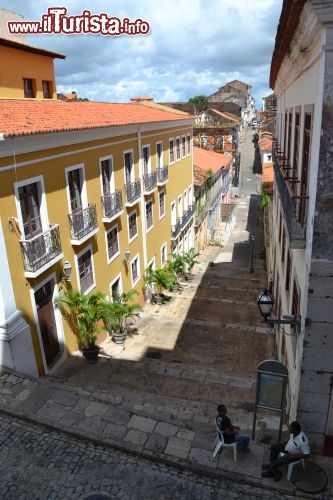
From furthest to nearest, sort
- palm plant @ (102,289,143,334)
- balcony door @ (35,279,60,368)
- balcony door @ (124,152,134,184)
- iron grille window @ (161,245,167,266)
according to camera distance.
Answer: iron grille window @ (161,245,167,266) < balcony door @ (124,152,134,184) < palm plant @ (102,289,143,334) < balcony door @ (35,279,60,368)

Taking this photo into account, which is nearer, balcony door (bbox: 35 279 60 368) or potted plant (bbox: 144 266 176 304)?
balcony door (bbox: 35 279 60 368)

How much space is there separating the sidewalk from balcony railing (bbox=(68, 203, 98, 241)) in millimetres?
3751

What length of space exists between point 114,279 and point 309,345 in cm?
963

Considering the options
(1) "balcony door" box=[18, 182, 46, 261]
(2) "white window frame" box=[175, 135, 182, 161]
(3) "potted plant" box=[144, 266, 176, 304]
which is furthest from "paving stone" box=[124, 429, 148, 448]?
(2) "white window frame" box=[175, 135, 182, 161]

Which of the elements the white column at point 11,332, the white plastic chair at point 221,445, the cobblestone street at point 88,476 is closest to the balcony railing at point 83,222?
the white column at point 11,332

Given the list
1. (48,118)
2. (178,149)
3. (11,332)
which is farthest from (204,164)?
(11,332)

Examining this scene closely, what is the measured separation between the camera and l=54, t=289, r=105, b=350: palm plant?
1155cm

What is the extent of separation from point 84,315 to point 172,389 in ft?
11.0

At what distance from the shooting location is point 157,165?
20.0 m

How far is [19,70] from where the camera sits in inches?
753

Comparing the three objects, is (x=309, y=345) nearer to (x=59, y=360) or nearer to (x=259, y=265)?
(x=59, y=360)

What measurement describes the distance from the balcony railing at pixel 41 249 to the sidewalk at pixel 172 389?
2621 millimetres

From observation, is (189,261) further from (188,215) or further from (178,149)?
(178,149)

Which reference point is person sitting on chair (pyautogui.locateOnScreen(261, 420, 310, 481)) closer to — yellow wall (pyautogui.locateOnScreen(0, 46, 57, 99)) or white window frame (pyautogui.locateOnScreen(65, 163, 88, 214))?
white window frame (pyautogui.locateOnScreen(65, 163, 88, 214))
